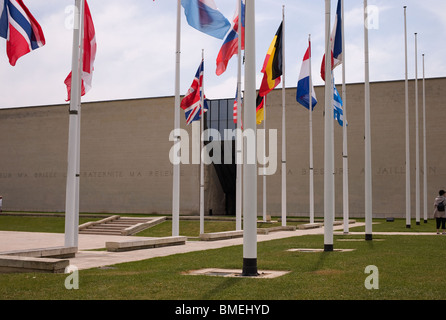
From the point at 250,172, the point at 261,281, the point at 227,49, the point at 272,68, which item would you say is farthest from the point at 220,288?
the point at 272,68

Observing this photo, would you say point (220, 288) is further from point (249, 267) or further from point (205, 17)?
point (205, 17)

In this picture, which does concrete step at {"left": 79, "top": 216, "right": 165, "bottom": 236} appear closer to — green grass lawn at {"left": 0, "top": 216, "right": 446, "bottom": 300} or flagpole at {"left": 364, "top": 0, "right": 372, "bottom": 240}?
flagpole at {"left": 364, "top": 0, "right": 372, "bottom": 240}

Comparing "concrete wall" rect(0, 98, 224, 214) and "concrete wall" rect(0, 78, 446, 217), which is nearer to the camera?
"concrete wall" rect(0, 78, 446, 217)

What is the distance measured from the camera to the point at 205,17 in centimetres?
1944

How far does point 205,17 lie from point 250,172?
32.8 ft

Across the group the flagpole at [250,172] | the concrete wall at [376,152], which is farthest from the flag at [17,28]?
the concrete wall at [376,152]

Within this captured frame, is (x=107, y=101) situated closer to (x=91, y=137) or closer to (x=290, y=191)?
(x=91, y=137)

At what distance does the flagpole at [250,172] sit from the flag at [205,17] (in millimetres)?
8238

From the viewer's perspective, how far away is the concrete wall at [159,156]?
4762 cm

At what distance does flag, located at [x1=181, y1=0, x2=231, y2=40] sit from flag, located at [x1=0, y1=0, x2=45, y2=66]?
590 centimetres

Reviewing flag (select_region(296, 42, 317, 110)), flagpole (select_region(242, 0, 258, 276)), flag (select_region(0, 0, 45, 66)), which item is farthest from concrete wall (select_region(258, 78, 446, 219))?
flagpole (select_region(242, 0, 258, 276))

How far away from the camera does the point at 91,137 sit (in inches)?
2213

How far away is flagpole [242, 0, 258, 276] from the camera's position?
10859mm

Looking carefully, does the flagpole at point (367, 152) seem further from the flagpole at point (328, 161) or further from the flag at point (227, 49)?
the flag at point (227, 49)
